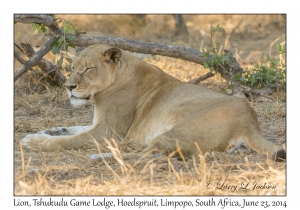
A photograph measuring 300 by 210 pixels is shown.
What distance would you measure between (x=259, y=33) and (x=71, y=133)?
8.76 metres

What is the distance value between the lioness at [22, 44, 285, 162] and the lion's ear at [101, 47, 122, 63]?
11mm

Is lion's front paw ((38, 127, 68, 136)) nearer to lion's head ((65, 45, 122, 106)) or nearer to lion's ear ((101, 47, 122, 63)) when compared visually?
lion's head ((65, 45, 122, 106))

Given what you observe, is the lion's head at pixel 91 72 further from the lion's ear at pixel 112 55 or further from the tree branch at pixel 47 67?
the tree branch at pixel 47 67

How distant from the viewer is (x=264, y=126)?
668 centimetres

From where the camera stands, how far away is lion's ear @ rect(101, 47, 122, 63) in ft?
19.9

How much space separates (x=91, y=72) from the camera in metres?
6.05

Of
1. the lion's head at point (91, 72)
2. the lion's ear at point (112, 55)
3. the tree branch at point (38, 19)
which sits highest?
the tree branch at point (38, 19)

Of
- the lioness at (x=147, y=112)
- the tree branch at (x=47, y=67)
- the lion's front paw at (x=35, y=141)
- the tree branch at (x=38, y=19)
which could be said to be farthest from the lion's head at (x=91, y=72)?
the tree branch at (x=47, y=67)

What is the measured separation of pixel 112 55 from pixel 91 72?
0.99 feet

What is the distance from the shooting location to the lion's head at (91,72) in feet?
19.6
